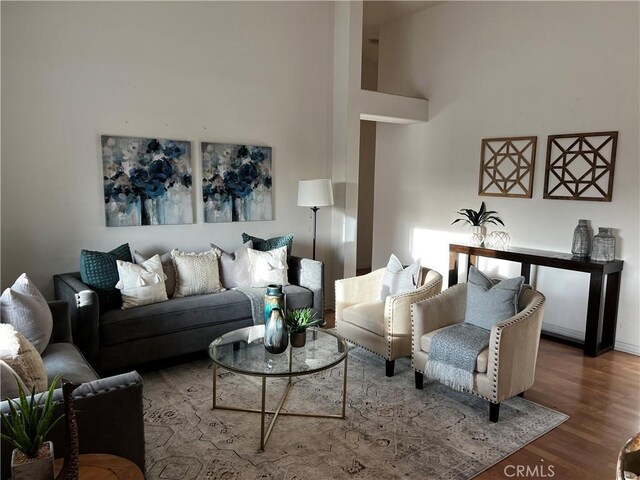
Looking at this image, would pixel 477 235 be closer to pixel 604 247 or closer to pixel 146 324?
pixel 604 247

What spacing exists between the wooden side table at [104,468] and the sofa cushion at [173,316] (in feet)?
5.82

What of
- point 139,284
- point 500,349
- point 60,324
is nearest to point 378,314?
point 500,349

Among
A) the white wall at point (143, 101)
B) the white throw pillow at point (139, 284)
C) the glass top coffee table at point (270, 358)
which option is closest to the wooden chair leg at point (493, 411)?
the glass top coffee table at point (270, 358)

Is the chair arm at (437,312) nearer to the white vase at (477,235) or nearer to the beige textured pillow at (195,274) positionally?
the white vase at (477,235)

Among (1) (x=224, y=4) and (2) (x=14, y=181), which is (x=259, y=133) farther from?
(2) (x=14, y=181)

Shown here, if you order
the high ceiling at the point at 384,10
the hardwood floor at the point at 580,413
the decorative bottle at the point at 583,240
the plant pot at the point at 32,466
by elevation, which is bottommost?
the hardwood floor at the point at 580,413

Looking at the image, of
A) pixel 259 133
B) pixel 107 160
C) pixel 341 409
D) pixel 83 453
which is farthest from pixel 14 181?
pixel 341 409

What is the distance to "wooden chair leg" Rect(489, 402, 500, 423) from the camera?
2956 mm

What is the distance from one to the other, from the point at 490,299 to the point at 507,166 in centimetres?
227

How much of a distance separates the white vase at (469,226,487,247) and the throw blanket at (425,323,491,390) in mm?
1979

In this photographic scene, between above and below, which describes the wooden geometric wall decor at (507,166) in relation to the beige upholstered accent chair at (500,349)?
above

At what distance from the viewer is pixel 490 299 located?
3225 millimetres

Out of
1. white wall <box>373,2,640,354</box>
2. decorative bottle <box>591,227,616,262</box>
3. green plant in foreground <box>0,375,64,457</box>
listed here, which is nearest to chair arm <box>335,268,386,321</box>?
white wall <box>373,2,640,354</box>

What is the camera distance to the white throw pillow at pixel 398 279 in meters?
3.84
